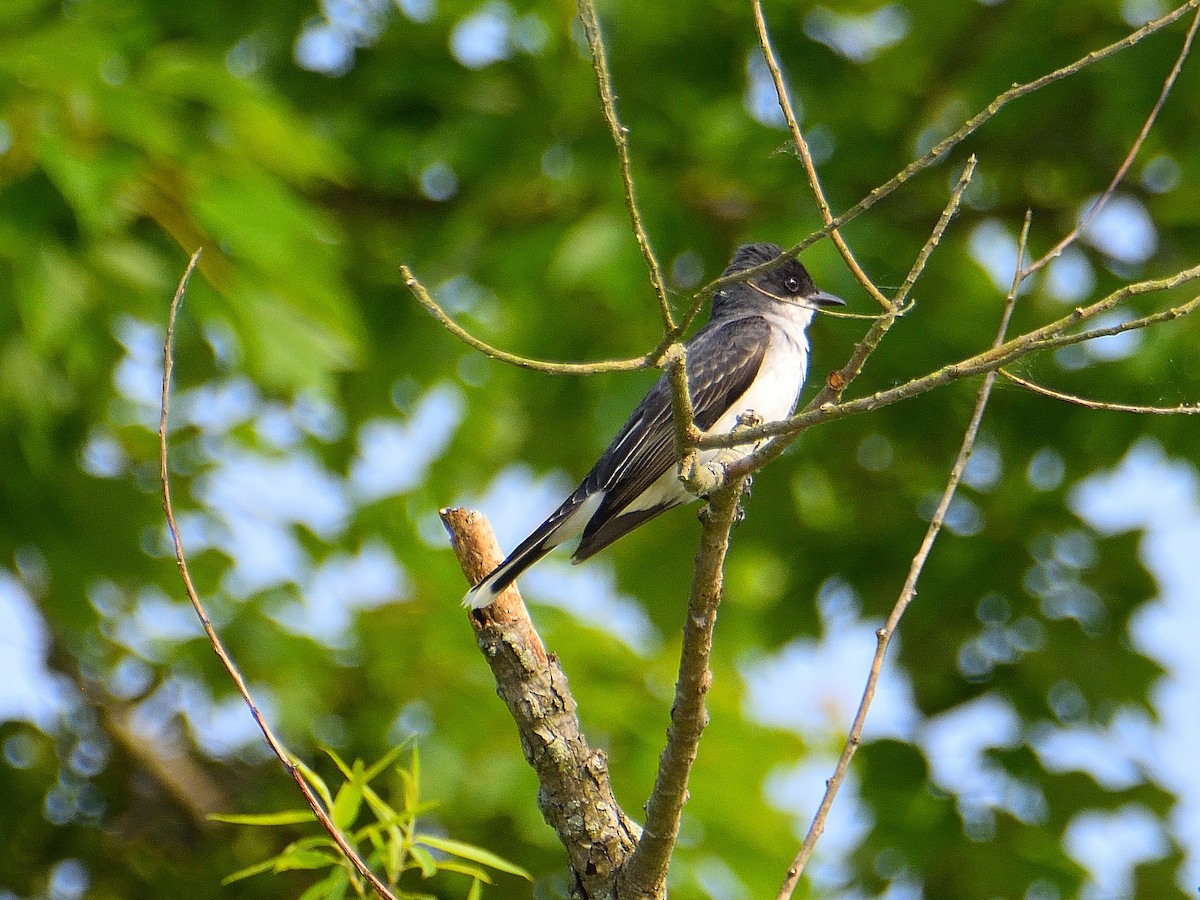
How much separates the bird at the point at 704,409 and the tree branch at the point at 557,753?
64 centimetres

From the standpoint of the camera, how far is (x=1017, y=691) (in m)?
6.57

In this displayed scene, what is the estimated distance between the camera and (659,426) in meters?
4.51

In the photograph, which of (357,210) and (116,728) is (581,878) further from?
(357,210)

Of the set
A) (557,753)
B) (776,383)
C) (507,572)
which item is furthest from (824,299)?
(557,753)

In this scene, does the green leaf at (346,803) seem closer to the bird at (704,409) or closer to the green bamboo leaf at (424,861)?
the green bamboo leaf at (424,861)

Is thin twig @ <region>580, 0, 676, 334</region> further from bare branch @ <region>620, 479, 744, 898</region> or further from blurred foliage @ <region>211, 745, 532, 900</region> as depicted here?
blurred foliage @ <region>211, 745, 532, 900</region>

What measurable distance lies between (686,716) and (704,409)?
2.09 m

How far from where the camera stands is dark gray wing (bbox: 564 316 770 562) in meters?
4.39

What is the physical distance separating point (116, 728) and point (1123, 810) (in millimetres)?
4510

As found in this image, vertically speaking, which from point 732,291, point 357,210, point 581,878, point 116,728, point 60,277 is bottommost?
point 581,878

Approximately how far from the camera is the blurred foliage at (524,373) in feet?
16.9

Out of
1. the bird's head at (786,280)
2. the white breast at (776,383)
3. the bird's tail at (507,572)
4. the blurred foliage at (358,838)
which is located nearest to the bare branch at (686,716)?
the blurred foliage at (358,838)

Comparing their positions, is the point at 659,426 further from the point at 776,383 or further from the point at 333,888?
the point at 333,888

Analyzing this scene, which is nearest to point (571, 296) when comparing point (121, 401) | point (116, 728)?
point (121, 401)
